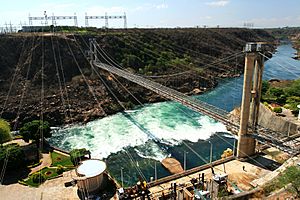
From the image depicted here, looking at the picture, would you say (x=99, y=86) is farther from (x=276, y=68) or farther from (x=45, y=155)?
(x=276, y=68)

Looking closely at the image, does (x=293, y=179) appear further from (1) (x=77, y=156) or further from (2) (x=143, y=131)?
(2) (x=143, y=131)

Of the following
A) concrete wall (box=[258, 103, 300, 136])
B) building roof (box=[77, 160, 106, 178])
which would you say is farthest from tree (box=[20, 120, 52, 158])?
concrete wall (box=[258, 103, 300, 136])

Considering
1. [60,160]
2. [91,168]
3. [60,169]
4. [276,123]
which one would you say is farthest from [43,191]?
[276,123]

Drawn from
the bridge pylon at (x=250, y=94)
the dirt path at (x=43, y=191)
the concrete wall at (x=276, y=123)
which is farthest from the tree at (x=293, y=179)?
the dirt path at (x=43, y=191)

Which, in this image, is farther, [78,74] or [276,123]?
[78,74]

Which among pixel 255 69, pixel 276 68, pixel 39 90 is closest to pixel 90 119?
pixel 39 90
